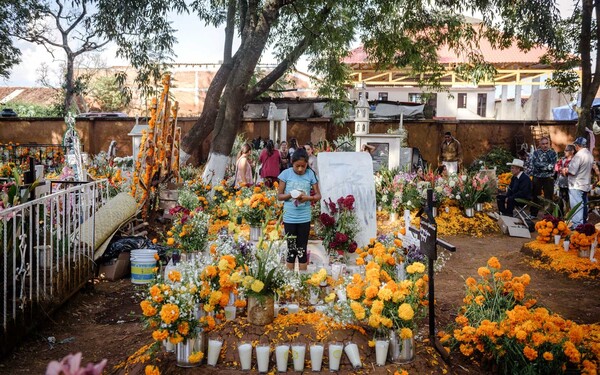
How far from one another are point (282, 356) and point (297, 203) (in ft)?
8.78

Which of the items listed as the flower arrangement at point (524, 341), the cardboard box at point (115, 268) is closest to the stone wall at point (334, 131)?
the cardboard box at point (115, 268)

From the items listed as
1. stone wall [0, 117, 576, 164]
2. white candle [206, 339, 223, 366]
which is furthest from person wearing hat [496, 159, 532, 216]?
white candle [206, 339, 223, 366]

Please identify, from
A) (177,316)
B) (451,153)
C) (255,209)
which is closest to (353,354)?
(177,316)

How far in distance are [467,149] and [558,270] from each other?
13.0 m

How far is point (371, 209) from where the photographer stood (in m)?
8.09

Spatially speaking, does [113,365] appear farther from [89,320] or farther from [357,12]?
[357,12]

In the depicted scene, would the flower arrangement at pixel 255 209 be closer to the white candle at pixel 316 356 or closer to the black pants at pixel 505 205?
the white candle at pixel 316 356

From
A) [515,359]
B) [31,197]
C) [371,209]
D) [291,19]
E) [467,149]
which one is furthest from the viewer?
[467,149]

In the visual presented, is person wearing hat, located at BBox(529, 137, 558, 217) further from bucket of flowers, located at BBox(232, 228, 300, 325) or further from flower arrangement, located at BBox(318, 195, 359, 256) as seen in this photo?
bucket of flowers, located at BBox(232, 228, 300, 325)

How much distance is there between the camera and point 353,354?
4.30m

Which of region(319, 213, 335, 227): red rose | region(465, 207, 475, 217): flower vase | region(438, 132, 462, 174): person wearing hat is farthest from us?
region(438, 132, 462, 174): person wearing hat

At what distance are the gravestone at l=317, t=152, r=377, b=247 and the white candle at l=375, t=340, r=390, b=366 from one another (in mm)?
3633

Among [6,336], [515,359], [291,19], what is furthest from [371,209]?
[291,19]

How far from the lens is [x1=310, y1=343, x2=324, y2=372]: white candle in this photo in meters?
4.21
